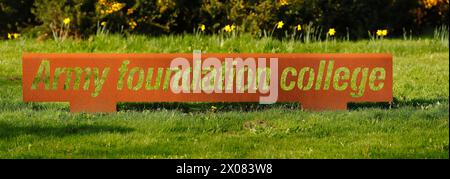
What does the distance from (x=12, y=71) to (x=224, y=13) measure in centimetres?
308

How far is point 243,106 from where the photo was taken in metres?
8.02

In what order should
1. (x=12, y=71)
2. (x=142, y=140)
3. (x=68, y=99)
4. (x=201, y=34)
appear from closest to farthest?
(x=142, y=140), (x=68, y=99), (x=12, y=71), (x=201, y=34)

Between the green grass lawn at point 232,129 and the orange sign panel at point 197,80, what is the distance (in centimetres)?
15

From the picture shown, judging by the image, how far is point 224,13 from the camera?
11.2 meters

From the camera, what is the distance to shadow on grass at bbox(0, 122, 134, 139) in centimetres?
659

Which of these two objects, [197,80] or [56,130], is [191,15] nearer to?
[197,80]

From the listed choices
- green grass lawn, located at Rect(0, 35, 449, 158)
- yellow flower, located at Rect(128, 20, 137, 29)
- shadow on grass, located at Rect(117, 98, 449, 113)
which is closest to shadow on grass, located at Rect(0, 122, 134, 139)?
green grass lawn, located at Rect(0, 35, 449, 158)

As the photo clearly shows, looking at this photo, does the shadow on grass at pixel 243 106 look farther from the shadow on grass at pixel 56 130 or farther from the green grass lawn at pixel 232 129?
the shadow on grass at pixel 56 130

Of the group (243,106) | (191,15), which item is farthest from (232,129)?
(191,15)

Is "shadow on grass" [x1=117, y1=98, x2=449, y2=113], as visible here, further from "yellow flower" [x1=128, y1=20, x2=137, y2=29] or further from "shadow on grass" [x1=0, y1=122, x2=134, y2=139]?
"yellow flower" [x1=128, y1=20, x2=137, y2=29]

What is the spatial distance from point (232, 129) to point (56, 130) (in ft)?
4.51

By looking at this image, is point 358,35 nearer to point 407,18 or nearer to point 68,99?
point 407,18

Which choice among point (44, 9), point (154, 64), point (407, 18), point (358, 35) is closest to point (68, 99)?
point (154, 64)

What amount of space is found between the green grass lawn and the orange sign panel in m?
0.15
